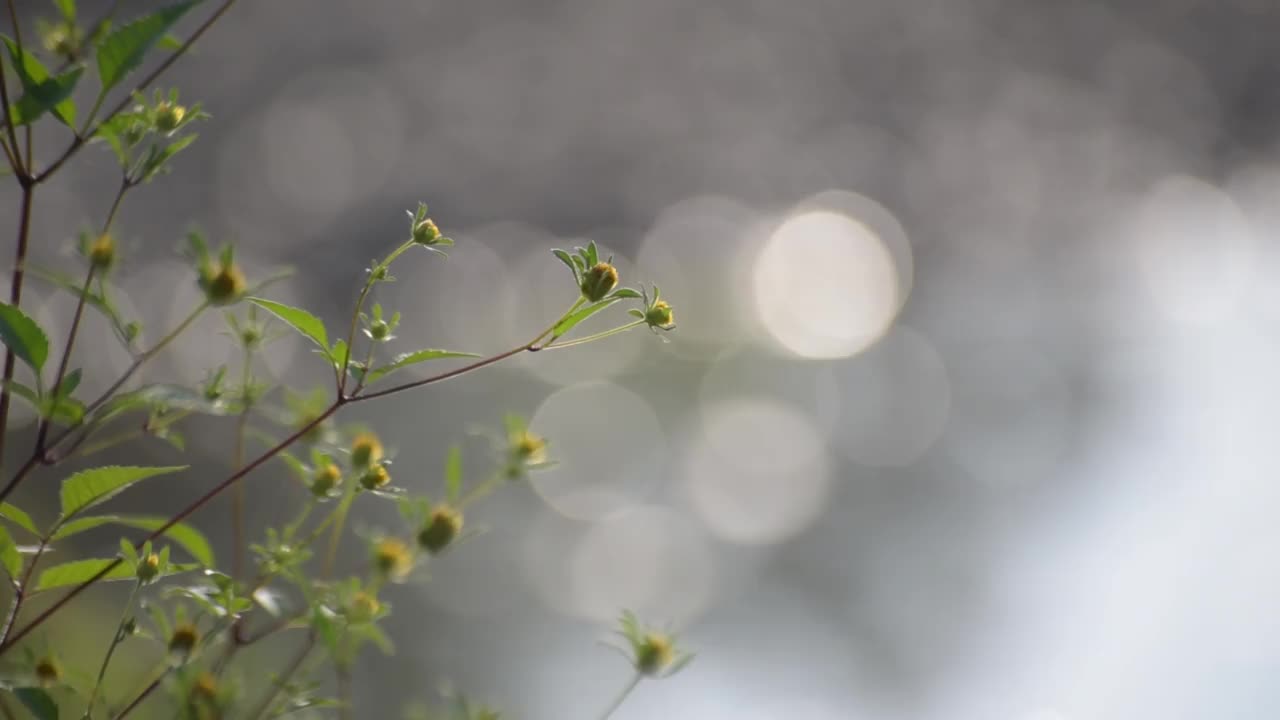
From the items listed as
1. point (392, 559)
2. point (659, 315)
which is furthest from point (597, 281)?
point (392, 559)

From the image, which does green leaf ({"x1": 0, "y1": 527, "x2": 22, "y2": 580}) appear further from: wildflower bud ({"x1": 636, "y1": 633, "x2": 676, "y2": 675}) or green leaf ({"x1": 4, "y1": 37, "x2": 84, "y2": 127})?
wildflower bud ({"x1": 636, "y1": 633, "x2": 676, "y2": 675})

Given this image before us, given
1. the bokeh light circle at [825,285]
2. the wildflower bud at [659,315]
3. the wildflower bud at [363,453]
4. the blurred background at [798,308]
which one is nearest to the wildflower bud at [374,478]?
the wildflower bud at [363,453]

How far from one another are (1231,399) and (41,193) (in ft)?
9.39

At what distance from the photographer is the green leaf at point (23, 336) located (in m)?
0.27

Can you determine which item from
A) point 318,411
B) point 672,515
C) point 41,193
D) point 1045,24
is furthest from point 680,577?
point 1045,24

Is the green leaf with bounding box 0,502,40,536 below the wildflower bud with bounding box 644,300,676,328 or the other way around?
below

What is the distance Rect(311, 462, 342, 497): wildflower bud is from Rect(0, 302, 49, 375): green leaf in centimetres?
12

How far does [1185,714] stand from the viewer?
1354 mm

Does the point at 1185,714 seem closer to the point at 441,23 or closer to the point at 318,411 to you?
the point at 318,411

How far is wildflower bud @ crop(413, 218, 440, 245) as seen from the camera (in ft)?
1.16

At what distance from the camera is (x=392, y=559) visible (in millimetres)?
366

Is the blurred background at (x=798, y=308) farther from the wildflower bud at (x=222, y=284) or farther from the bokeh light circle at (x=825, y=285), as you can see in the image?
the wildflower bud at (x=222, y=284)

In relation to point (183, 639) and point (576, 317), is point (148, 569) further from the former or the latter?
point (576, 317)

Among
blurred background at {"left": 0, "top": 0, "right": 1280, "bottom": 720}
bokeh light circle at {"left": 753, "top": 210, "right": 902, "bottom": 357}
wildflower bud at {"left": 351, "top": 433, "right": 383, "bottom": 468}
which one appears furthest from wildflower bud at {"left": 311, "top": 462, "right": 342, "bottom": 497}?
bokeh light circle at {"left": 753, "top": 210, "right": 902, "bottom": 357}
